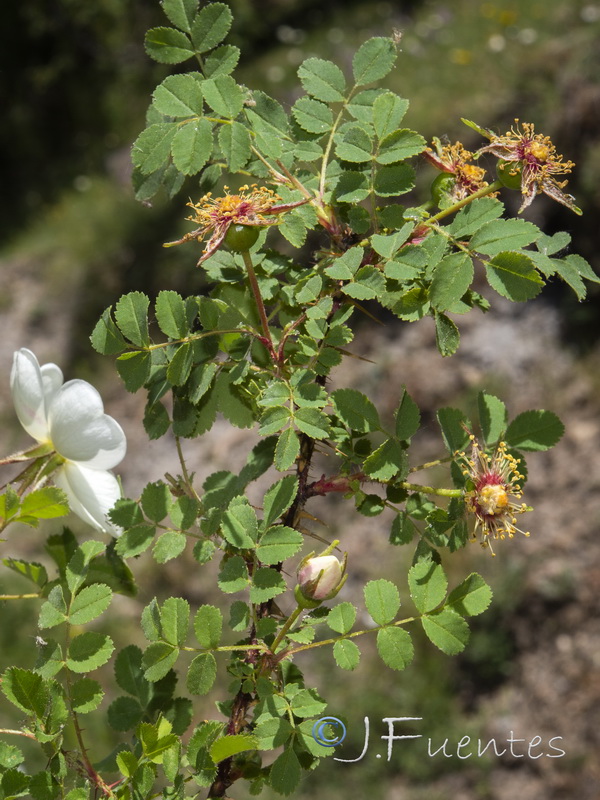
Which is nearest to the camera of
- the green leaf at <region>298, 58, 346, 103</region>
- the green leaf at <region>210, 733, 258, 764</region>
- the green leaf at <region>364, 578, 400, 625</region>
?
the green leaf at <region>210, 733, 258, 764</region>

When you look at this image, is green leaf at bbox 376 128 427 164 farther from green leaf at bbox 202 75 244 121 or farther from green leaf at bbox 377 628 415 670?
green leaf at bbox 377 628 415 670

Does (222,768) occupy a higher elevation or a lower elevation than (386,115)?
lower

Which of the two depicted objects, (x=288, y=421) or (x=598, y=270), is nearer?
(x=288, y=421)

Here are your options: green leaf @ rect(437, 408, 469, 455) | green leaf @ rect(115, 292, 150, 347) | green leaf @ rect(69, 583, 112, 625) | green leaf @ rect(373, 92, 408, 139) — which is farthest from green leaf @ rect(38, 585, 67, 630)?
green leaf @ rect(373, 92, 408, 139)

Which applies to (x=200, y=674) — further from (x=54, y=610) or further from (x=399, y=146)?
(x=399, y=146)

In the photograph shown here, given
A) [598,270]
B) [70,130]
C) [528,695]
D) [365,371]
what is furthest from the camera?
[70,130]

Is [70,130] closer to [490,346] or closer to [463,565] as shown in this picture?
[490,346]

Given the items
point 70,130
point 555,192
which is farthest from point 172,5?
point 70,130
